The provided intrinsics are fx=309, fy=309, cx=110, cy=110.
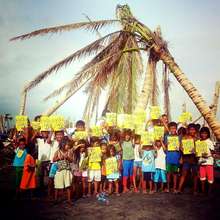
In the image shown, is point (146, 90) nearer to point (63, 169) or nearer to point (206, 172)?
point (206, 172)

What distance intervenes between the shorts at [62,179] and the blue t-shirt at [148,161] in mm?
1828

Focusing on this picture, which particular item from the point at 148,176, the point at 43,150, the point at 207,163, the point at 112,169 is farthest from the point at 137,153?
the point at 43,150

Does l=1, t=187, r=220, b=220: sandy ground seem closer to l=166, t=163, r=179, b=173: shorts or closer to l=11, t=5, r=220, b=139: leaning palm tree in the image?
l=166, t=163, r=179, b=173: shorts

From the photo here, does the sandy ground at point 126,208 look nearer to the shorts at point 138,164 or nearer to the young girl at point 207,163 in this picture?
the young girl at point 207,163

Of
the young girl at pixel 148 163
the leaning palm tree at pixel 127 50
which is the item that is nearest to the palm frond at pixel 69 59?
the leaning palm tree at pixel 127 50

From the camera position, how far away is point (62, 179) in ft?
21.3

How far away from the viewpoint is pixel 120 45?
10148 millimetres

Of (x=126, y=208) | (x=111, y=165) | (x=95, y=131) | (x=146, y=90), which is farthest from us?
(x=146, y=90)

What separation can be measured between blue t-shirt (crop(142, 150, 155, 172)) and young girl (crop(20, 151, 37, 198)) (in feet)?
8.35

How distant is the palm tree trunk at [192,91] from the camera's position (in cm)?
859

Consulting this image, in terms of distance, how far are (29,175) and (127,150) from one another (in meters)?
2.32

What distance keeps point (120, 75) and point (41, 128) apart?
3.69m

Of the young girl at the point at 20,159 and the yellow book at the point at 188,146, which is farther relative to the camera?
the yellow book at the point at 188,146

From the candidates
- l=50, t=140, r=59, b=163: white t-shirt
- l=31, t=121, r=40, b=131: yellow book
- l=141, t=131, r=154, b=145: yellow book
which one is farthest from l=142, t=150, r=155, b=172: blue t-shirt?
l=31, t=121, r=40, b=131: yellow book
